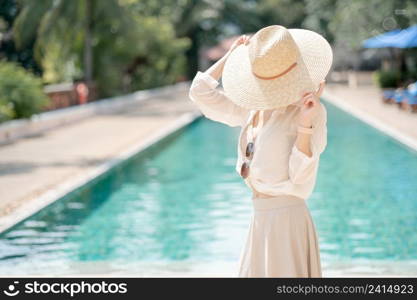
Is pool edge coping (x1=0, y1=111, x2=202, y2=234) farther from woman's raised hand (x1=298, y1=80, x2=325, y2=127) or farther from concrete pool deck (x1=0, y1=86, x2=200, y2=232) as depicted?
woman's raised hand (x1=298, y1=80, x2=325, y2=127)

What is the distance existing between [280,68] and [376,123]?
766 inches

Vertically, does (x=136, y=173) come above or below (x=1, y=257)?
below

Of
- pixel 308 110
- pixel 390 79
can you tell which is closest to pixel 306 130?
pixel 308 110

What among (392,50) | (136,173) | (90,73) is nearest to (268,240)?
(136,173)

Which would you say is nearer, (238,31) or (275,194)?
(275,194)

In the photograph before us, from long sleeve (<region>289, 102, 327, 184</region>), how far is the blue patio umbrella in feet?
85.7

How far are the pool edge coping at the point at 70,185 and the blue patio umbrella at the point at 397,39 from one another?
10.7 metres

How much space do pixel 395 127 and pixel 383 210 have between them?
411 inches

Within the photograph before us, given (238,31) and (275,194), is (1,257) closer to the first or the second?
(275,194)

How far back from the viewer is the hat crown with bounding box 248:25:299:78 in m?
3.73

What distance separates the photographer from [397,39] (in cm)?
3072

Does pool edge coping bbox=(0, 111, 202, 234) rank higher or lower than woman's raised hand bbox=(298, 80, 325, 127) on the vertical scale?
lower

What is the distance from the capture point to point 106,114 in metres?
29.7

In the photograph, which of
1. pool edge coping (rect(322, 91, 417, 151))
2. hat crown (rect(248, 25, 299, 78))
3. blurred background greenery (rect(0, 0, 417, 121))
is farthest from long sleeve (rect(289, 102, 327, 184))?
blurred background greenery (rect(0, 0, 417, 121))
